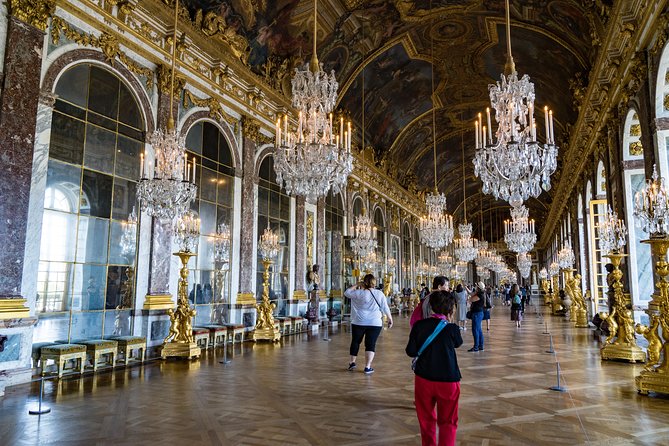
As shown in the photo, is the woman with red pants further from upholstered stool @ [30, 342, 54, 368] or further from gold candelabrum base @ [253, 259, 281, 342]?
gold candelabrum base @ [253, 259, 281, 342]

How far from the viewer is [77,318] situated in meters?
7.37

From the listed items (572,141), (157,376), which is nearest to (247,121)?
(157,376)

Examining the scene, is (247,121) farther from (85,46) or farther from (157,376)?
(157,376)

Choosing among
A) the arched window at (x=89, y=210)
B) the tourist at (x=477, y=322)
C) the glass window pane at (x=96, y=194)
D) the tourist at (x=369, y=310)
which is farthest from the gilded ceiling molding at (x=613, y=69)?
the glass window pane at (x=96, y=194)

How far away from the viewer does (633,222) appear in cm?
1025

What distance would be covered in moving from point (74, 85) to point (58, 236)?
7.88ft

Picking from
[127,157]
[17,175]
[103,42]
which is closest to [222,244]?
[127,157]

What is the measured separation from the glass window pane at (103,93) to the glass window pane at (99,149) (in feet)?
1.11

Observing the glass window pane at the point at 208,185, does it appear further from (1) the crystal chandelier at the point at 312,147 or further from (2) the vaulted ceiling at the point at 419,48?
(1) the crystal chandelier at the point at 312,147

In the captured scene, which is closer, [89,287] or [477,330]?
[89,287]

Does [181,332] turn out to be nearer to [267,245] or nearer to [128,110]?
[267,245]

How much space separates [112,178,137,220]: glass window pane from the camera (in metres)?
8.22

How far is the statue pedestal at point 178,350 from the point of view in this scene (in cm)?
807

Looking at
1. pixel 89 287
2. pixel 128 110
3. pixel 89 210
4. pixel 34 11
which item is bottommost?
pixel 89 287
